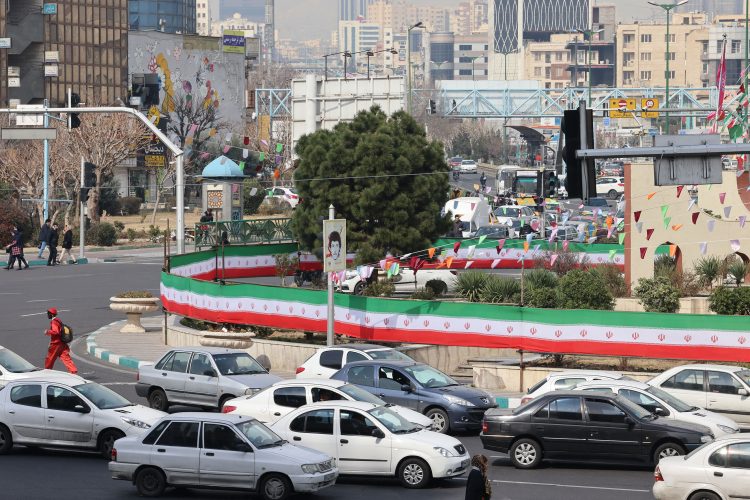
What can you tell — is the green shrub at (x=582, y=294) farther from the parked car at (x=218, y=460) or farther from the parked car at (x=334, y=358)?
the parked car at (x=218, y=460)

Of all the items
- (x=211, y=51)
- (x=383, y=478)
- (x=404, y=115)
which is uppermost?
(x=211, y=51)

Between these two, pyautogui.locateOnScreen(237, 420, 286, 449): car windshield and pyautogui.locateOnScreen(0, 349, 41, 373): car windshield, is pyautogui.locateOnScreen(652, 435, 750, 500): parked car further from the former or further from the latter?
pyautogui.locateOnScreen(0, 349, 41, 373): car windshield

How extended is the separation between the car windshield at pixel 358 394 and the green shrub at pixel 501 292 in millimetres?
12432

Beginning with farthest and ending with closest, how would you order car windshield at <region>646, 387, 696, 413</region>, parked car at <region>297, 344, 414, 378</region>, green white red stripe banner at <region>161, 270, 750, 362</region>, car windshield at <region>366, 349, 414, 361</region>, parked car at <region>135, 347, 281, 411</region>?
green white red stripe banner at <region>161, 270, 750, 362</region>, car windshield at <region>366, 349, 414, 361</region>, parked car at <region>297, 344, 414, 378</region>, parked car at <region>135, 347, 281, 411</region>, car windshield at <region>646, 387, 696, 413</region>

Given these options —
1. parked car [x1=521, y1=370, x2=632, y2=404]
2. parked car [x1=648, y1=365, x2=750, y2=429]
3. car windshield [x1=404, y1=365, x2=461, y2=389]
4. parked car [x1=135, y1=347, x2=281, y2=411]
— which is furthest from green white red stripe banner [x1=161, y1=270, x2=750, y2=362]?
parked car [x1=135, y1=347, x2=281, y2=411]

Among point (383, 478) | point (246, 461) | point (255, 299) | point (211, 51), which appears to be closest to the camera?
point (246, 461)

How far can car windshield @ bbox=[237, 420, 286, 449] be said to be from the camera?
16.8 meters

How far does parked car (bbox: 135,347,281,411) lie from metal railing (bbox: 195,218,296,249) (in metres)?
18.6

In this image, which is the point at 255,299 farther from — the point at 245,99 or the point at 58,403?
the point at 245,99

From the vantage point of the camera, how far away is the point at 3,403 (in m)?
19.6

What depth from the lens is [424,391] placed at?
856 inches

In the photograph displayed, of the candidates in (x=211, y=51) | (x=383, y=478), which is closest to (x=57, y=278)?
(x=383, y=478)

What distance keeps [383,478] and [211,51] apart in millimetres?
102697

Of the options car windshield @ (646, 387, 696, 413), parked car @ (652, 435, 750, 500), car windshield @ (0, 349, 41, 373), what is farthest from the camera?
car windshield @ (0, 349, 41, 373)
